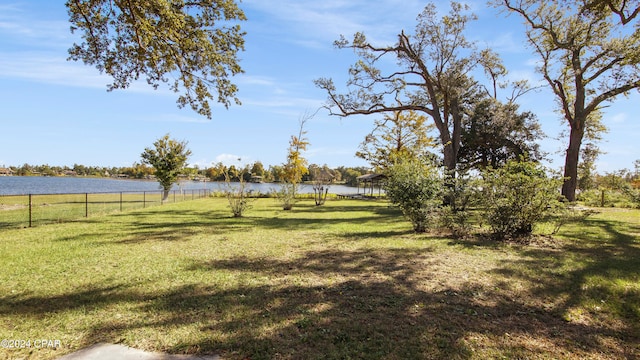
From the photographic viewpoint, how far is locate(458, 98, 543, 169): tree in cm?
2436

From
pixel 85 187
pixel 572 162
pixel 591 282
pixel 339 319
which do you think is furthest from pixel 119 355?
pixel 85 187

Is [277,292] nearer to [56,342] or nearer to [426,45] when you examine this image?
[56,342]

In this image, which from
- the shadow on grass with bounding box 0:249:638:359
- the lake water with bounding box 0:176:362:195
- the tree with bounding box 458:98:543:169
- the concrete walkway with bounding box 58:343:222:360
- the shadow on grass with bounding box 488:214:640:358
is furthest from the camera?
the lake water with bounding box 0:176:362:195

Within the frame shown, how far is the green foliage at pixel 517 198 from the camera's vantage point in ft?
25.7

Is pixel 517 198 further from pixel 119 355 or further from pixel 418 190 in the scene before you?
pixel 119 355

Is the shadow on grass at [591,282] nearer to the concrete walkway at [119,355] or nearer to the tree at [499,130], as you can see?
the concrete walkway at [119,355]

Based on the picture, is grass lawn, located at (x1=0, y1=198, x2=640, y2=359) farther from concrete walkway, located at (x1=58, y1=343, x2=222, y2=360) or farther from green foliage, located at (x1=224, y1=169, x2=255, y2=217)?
green foliage, located at (x1=224, y1=169, x2=255, y2=217)

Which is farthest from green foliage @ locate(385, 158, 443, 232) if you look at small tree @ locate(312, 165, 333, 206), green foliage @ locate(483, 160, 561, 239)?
small tree @ locate(312, 165, 333, 206)

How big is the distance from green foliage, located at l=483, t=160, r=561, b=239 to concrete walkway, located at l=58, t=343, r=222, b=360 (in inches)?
301

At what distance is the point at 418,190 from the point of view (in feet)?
30.2

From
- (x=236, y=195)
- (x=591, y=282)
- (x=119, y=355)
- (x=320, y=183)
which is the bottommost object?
(x=119, y=355)

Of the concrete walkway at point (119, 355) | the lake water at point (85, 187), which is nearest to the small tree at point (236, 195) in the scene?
the lake water at point (85, 187)

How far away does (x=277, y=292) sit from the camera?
4582 mm

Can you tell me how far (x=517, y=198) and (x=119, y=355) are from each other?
8.33m
